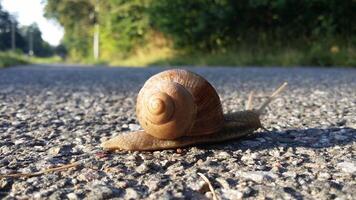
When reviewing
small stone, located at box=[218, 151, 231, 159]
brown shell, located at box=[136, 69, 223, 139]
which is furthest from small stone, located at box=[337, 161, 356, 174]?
brown shell, located at box=[136, 69, 223, 139]

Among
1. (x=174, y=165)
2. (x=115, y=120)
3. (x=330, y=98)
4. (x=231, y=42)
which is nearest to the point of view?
(x=174, y=165)

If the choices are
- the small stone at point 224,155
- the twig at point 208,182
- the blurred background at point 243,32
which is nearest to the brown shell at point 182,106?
the small stone at point 224,155

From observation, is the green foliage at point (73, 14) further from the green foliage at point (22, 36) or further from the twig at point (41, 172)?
the twig at point (41, 172)

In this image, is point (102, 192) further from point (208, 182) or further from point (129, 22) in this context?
point (129, 22)

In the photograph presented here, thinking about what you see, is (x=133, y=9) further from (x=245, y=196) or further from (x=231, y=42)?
(x=245, y=196)

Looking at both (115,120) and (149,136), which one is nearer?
(149,136)

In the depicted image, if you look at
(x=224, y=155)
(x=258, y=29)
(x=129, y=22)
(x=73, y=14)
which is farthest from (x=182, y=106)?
(x=73, y=14)

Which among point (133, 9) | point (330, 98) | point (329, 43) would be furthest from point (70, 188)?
point (133, 9)
